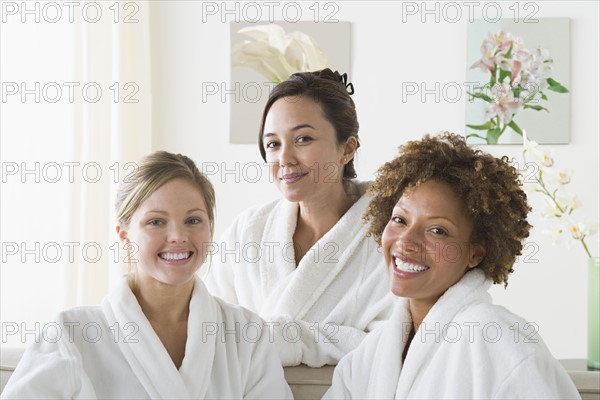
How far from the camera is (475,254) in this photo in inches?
75.5

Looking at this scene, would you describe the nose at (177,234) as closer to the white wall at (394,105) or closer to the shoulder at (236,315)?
the shoulder at (236,315)

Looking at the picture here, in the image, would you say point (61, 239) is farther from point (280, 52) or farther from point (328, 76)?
point (328, 76)

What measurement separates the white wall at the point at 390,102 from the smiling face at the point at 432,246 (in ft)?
7.35

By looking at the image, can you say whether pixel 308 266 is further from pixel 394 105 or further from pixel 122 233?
pixel 394 105

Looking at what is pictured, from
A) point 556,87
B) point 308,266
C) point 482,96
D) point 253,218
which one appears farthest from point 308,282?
point 556,87

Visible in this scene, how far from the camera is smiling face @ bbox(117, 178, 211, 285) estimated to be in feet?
6.58

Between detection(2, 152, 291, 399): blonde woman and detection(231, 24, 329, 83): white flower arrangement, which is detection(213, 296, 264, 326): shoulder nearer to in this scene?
detection(2, 152, 291, 399): blonde woman

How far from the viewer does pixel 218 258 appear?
8.44 feet

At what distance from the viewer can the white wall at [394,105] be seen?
4102mm

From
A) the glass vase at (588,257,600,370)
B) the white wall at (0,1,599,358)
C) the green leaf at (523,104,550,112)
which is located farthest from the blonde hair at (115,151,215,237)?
the green leaf at (523,104,550,112)

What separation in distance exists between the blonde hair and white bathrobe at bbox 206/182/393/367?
380 mm

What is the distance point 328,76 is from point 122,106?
5.45ft

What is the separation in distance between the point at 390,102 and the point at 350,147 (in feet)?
5.52

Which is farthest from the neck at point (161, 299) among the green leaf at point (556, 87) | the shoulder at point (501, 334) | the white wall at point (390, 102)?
the green leaf at point (556, 87)
